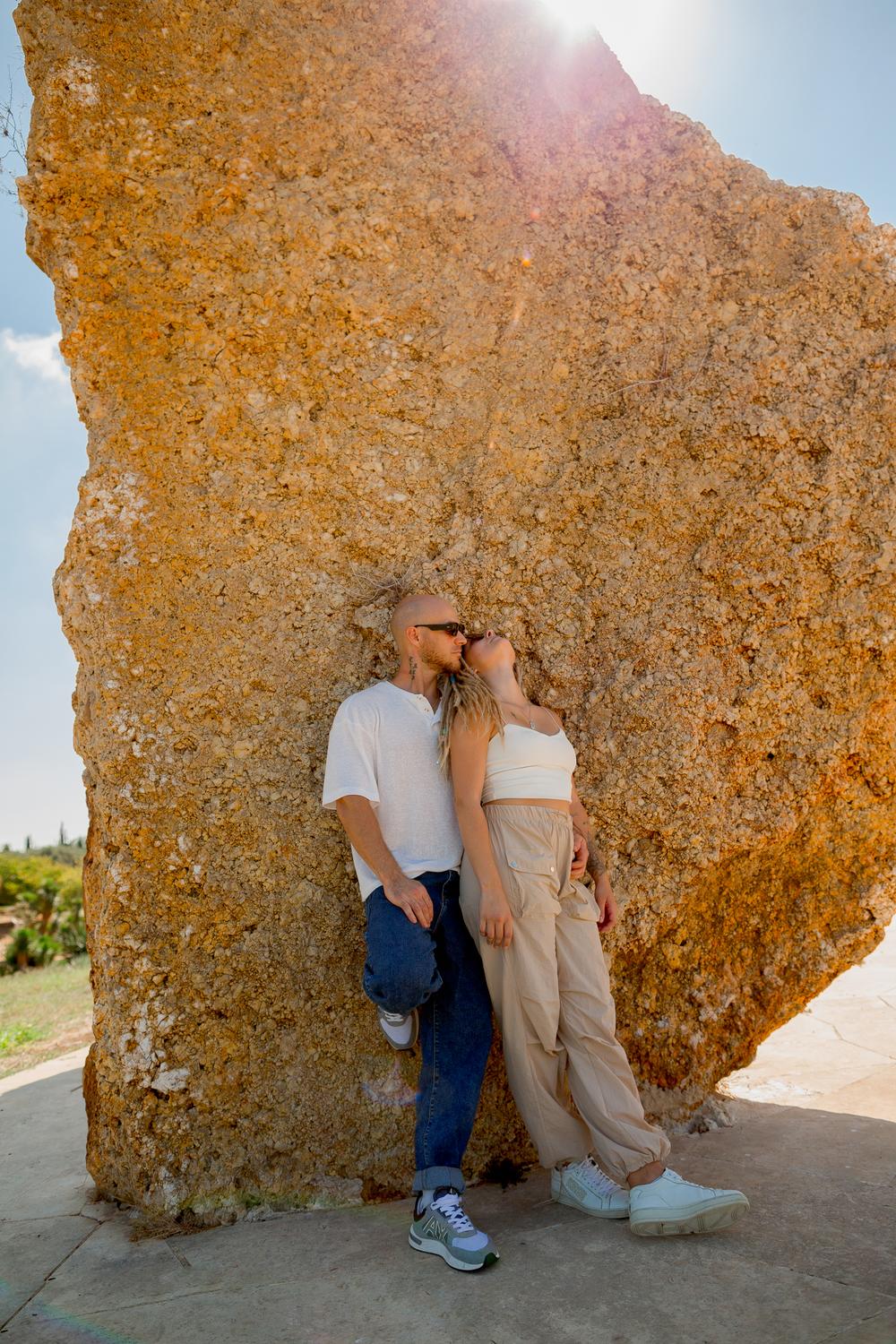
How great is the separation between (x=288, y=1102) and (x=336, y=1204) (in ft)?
1.10

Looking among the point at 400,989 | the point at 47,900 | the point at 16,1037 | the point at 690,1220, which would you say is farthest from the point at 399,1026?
the point at 47,900

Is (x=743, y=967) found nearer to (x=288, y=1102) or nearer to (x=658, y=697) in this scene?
(x=658, y=697)

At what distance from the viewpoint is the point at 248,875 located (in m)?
3.09

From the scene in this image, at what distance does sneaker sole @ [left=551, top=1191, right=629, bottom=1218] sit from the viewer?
267 centimetres

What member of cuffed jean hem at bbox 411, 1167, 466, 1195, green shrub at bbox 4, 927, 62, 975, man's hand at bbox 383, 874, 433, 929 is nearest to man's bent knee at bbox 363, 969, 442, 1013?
man's hand at bbox 383, 874, 433, 929

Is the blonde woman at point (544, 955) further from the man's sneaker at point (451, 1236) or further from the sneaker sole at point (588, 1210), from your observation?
the man's sneaker at point (451, 1236)

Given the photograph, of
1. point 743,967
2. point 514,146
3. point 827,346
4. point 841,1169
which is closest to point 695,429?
point 827,346

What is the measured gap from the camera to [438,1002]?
2.80 metres

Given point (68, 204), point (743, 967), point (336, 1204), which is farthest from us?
point (743, 967)

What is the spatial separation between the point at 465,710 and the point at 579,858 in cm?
64

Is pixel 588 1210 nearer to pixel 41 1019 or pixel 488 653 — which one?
pixel 488 653

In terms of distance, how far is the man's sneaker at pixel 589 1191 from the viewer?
269 centimetres

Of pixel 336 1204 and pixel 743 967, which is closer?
pixel 336 1204

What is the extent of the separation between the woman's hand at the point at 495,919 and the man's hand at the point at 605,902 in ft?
1.62
